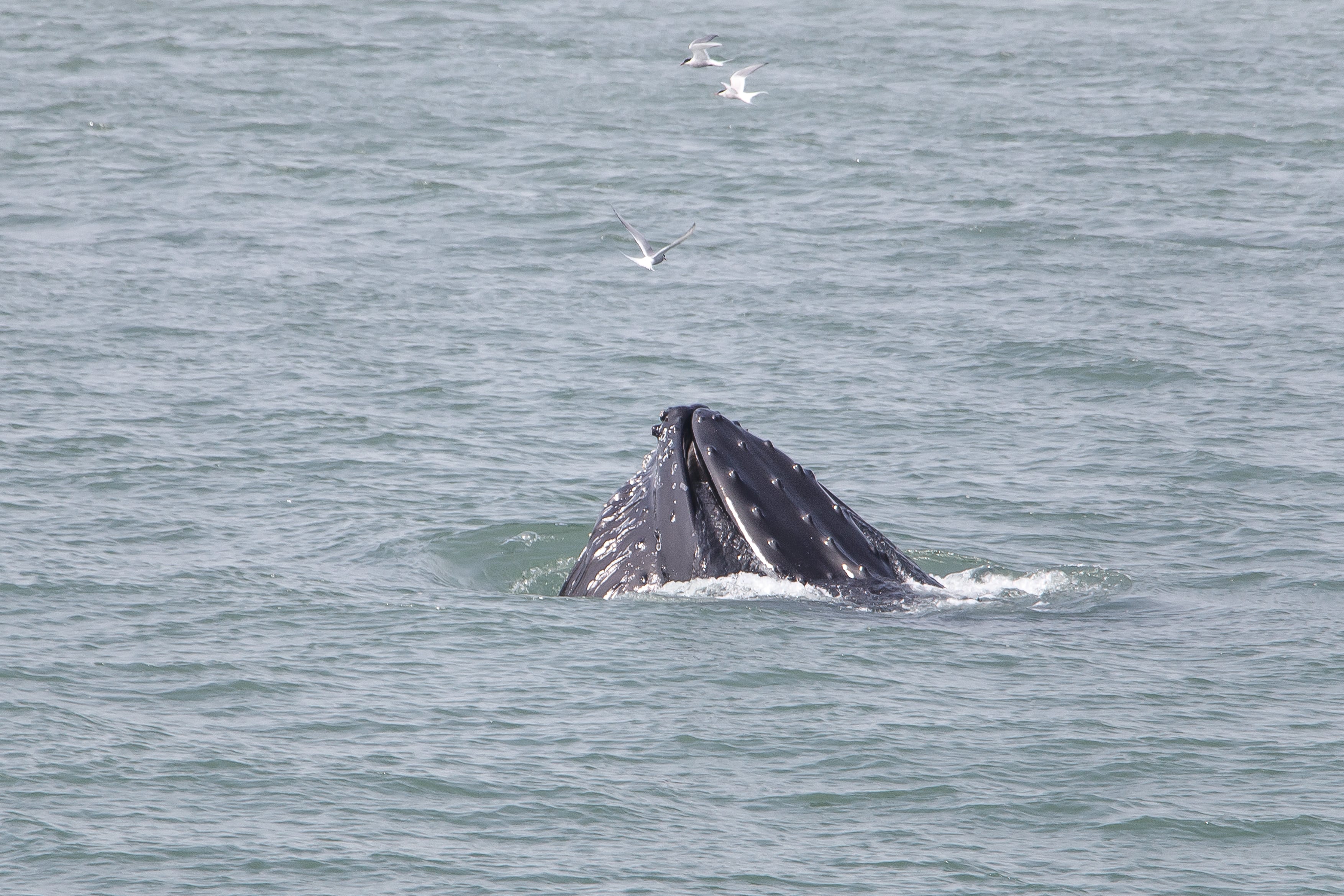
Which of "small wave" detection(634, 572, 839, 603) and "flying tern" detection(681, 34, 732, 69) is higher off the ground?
"flying tern" detection(681, 34, 732, 69)

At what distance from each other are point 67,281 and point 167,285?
112cm

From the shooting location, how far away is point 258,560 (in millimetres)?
13211

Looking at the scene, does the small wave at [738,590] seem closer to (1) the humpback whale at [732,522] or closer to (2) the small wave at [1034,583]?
(1) the humpback whale at [732,522]

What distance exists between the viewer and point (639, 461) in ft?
52.2

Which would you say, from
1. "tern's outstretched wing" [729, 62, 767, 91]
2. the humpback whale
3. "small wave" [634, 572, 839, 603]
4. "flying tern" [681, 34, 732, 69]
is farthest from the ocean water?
"flying tern" [681, 34, 732, 69]

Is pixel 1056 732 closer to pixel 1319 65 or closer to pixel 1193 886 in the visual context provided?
pixel 1193 886

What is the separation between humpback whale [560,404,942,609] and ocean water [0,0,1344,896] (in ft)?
0.76

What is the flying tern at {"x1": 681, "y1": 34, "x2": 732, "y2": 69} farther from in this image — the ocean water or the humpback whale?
the humpback whale

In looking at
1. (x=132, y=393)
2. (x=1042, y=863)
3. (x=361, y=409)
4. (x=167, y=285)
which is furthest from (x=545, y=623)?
(x=167, y=285)

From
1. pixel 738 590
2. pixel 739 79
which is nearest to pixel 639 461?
pixel 738 590

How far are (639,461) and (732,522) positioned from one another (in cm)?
501

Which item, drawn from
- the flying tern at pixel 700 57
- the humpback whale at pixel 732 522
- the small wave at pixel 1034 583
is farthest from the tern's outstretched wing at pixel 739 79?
the humpback whale at pixel 732 522

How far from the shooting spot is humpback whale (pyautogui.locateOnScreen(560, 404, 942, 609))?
10867mm

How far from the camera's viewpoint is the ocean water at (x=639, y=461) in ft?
29.8
